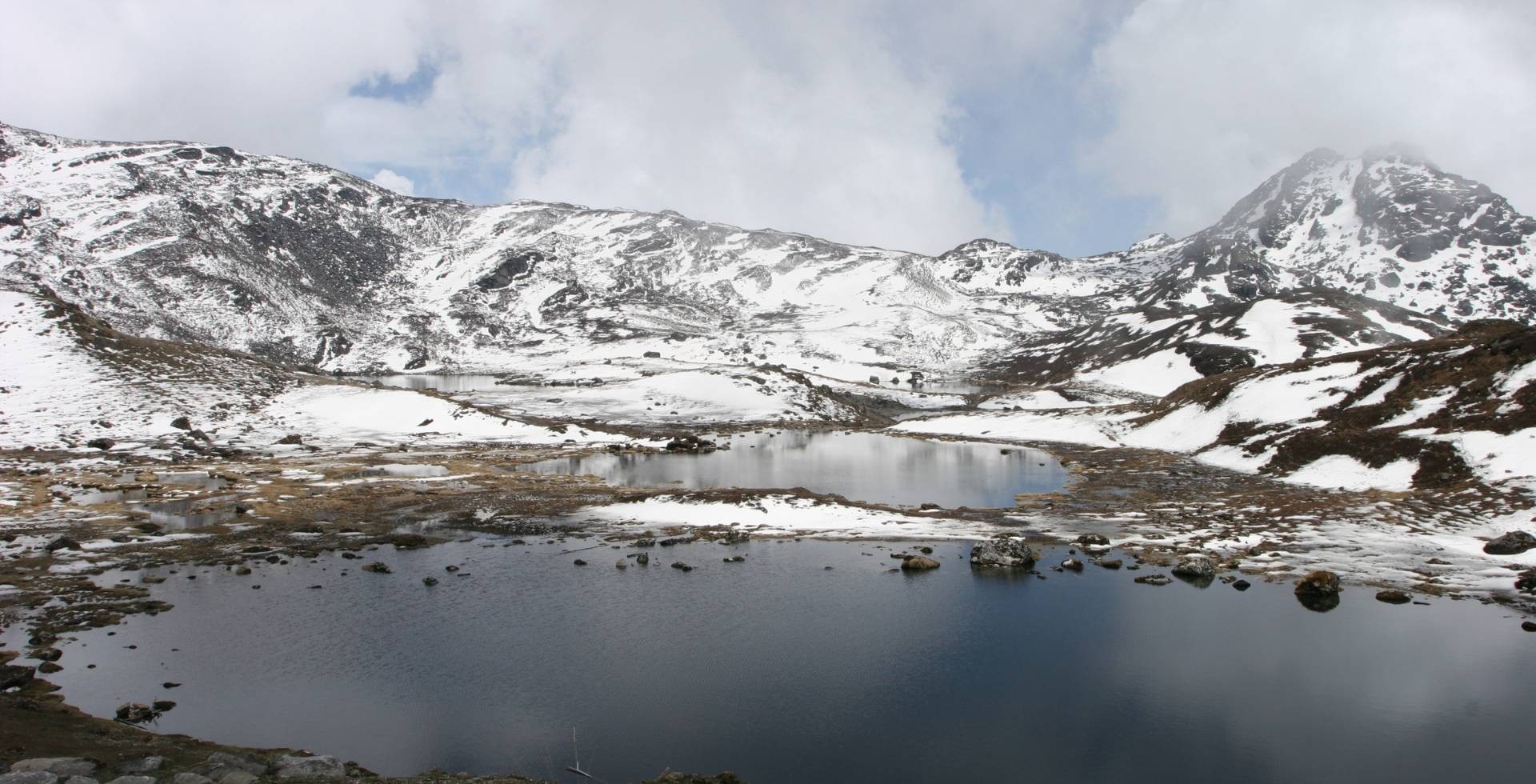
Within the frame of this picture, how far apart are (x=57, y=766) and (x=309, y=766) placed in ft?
12.6

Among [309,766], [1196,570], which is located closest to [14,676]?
[309,766]

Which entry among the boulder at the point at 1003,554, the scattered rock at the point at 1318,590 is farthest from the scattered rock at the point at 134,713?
the scattered rock at the point at 1318,590

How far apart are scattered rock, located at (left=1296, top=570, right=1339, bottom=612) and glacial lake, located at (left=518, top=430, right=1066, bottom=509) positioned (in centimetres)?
2012

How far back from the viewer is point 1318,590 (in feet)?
97.6

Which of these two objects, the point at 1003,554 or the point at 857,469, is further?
the point at 857,469

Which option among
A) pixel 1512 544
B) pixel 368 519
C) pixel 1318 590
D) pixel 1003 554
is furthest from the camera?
pixel 368 519

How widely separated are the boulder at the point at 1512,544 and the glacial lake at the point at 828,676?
7000mm

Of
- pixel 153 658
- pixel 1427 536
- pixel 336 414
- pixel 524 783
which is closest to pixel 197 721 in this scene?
pixel 153 658

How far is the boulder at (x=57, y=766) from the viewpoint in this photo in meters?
13.1

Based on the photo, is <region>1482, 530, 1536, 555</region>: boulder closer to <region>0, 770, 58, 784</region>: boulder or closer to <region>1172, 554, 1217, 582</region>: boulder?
<region>1172, 554, 1217, 582</region>: boulder

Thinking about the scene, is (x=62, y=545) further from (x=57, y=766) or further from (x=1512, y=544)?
(x=1512, y=544)

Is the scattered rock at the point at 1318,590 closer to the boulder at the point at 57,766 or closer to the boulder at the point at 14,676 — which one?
the boulder at the point at 57,766

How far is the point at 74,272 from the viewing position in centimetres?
16238

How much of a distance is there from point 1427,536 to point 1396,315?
151745mm
